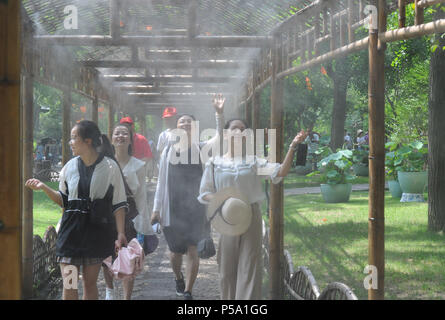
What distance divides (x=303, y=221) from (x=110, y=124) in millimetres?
5237

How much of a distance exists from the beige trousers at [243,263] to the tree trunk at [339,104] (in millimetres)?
15629

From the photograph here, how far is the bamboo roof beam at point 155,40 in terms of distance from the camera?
6.09 meters

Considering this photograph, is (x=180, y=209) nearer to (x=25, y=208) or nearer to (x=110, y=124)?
(x=25, y=208)

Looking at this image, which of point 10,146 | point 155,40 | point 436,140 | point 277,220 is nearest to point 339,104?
point 436,140

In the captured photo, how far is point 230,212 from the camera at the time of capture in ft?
13.8

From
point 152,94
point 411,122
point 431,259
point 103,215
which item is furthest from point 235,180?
point 411,122

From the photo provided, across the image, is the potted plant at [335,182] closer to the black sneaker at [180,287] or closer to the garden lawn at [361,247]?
the garden lawn at [361,247]

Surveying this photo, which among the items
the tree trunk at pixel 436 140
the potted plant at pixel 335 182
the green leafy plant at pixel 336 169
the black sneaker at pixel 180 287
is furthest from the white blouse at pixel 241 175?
the potted plant at pixel 335 182

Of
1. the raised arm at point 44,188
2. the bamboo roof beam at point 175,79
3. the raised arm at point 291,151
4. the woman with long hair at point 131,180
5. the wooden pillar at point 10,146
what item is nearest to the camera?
the wooden pillar at point 10,146

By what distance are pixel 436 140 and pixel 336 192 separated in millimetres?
4393

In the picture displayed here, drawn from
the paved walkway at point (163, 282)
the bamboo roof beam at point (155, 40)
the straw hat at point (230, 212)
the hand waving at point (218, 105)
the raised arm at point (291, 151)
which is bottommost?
the paved walkway at point (163, 282)

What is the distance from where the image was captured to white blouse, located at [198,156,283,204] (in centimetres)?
437

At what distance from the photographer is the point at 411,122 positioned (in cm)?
1581

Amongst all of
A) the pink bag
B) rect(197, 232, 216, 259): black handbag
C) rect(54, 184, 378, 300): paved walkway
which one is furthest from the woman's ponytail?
rect(54, 184, 378, 300): paved walkway
